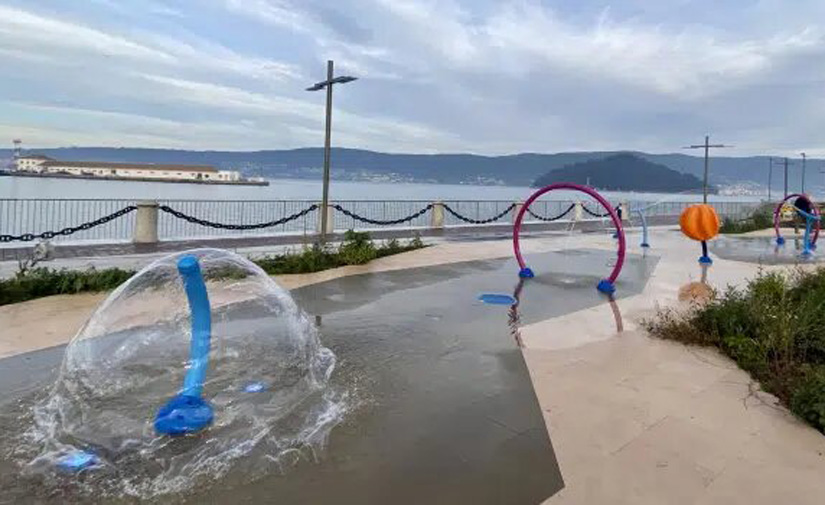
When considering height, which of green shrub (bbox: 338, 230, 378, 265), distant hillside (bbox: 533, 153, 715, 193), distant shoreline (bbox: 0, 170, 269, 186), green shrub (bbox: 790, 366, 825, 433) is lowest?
green shrub (bbox: 790, 366, 825, 433)

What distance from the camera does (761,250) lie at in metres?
20.0

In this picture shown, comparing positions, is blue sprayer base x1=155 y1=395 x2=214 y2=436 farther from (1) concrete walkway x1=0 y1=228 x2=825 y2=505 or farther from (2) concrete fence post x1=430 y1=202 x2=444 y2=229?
(2) concrete fence post x1=430 y1=202 x2=444 y2=229

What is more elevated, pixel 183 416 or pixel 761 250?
pixel 761 250

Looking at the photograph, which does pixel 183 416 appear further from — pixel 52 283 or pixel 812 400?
pixel 52 283

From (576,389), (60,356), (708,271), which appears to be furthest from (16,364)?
(708,271)

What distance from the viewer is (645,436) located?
4727 millimetres

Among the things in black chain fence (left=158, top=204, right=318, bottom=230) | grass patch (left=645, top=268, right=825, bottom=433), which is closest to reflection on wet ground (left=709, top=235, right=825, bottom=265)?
grass patch (left=645, top=268, right=825, bottom=433)

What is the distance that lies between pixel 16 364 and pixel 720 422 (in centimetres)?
708

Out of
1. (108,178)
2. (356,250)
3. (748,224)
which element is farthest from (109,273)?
(108,178)

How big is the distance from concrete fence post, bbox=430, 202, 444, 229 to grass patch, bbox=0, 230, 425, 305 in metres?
11.5

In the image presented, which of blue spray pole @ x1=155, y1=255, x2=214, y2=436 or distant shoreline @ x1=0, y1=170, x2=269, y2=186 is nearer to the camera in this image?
blue spray pole @ x1=155, y1=255, x2=214, y2=436

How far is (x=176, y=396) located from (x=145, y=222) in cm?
1259

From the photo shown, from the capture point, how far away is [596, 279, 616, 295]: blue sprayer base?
1120 centimetres

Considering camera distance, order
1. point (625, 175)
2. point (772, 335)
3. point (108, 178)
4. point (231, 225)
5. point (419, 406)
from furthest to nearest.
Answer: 1. point (625, 175)
2. point (108, 178)
3. point (231, 225)
4. point (772, 335)
5. point (419, 406)
